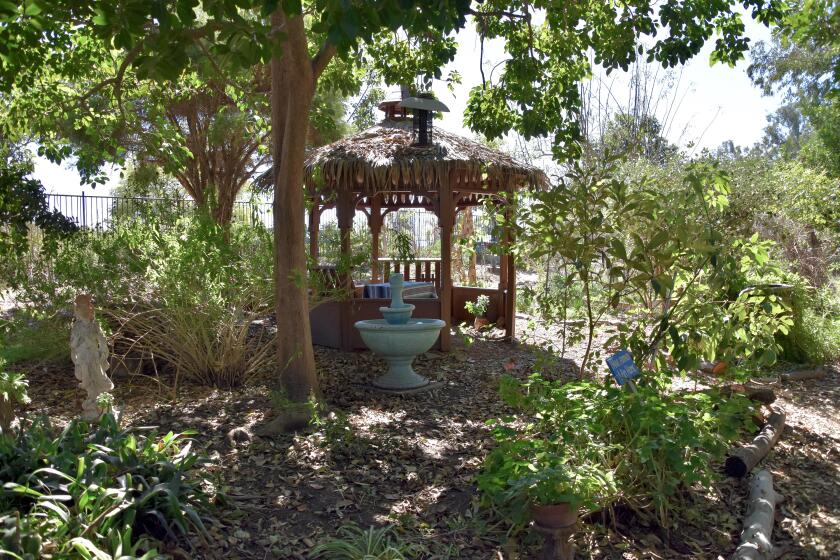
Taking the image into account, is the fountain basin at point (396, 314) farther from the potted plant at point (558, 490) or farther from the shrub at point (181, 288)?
the potted plant at point (558, 490)

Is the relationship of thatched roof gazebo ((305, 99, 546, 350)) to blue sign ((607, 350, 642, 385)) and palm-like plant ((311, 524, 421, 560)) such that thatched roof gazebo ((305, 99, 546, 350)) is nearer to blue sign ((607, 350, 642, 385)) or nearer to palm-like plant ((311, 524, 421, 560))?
blue sign ((607, 350, 642, 385))

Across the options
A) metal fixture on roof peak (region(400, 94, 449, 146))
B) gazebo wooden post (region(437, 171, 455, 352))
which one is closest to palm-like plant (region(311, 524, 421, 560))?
gazebo wooden post (region(437, 171, 455, 352))

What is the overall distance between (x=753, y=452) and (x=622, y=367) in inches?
62.1

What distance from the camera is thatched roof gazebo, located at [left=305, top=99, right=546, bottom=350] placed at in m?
8.95

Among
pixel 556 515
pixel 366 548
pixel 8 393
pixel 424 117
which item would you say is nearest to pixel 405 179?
Result: pixel 424 117

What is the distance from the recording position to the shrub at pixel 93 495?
2998mm

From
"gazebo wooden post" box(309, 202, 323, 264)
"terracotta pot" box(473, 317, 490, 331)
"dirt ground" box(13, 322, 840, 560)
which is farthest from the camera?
"terracotta pot" box(473, 317, 490, 331)

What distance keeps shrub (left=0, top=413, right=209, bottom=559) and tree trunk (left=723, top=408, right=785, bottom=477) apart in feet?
11.5

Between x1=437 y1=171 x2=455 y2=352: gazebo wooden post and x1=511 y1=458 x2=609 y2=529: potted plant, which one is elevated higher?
x1=437 y1=171 x2=455 y2=352: gazebo wooden post

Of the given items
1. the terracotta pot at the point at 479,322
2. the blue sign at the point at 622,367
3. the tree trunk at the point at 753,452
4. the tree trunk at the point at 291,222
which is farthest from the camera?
the terracotta pot at the point at 479,322

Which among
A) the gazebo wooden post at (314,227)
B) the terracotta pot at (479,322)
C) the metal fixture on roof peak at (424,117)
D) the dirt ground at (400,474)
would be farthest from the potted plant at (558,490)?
the terracotta pot at (479,322)

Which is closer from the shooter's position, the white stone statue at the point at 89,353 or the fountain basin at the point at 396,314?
the white stone statue at the point at 89,353

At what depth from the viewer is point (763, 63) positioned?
87.9 ft

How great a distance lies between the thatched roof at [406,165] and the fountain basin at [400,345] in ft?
6.92
